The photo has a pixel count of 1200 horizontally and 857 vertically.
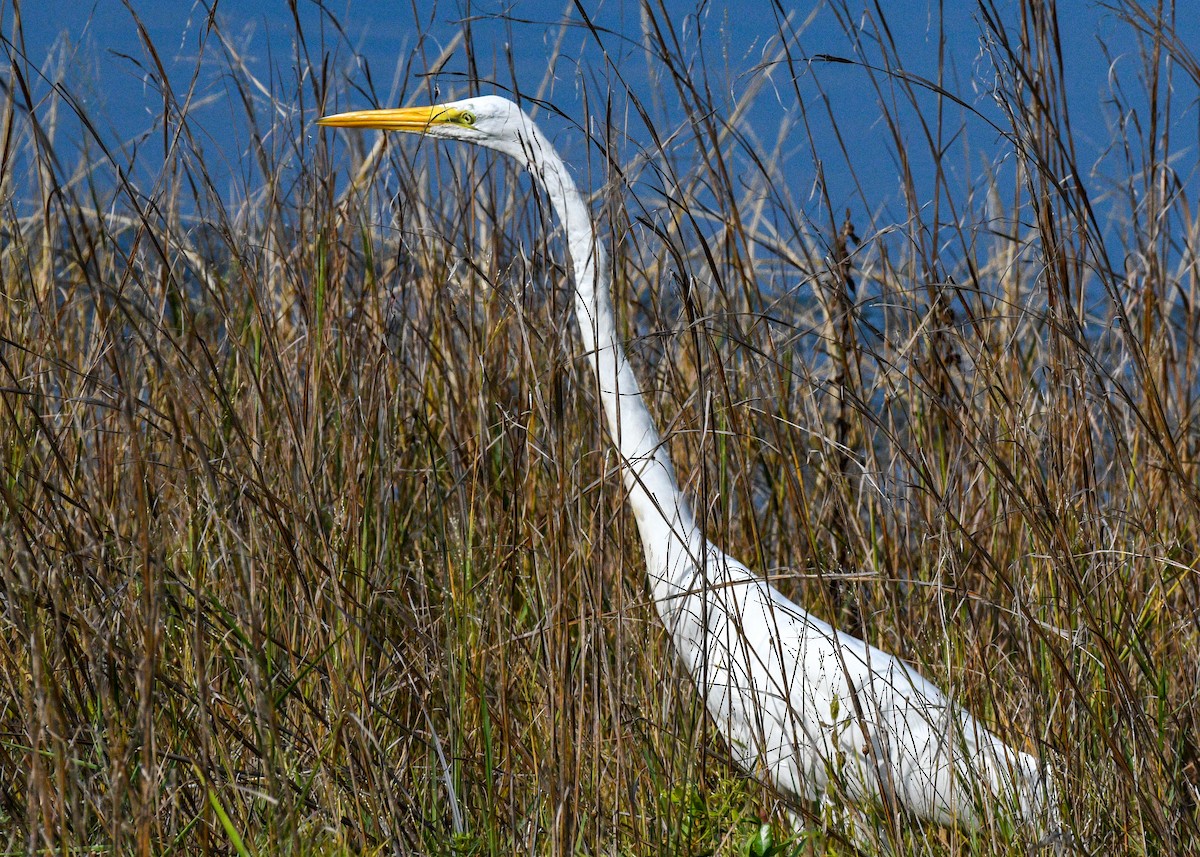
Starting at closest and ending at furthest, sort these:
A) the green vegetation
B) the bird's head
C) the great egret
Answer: the green vegetation → the great egret → the bird's head

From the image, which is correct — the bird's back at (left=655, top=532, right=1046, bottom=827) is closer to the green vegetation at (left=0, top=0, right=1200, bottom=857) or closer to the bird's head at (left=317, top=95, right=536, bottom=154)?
the green vegetation at (left=0, top=0, right=1200, bottom=857)

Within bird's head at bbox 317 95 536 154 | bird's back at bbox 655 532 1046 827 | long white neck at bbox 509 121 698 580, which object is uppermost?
bird's head at bbox 317 95 536 154

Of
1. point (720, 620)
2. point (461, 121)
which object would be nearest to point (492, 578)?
point (720, 620)

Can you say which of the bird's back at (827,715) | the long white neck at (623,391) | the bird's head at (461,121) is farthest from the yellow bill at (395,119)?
the bird's back at (827,715)

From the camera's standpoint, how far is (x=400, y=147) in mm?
1823

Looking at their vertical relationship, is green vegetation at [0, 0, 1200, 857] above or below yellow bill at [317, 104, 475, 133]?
below

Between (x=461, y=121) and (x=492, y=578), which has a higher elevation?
(x=461, y=121)

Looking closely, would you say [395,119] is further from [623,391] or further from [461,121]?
[623,391]

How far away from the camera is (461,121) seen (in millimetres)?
2141

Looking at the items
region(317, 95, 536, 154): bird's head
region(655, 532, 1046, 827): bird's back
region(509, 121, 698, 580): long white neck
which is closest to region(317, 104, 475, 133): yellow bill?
region(317, 95, 536, 154): bird's head

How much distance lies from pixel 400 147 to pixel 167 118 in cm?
39

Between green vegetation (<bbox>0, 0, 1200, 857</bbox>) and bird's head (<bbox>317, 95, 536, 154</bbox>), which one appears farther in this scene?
bird's head (<bbox>317, 95, 536, 154</bbox>)

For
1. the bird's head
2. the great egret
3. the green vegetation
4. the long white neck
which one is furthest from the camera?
the bird's head

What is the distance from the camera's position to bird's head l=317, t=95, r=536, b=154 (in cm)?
208
